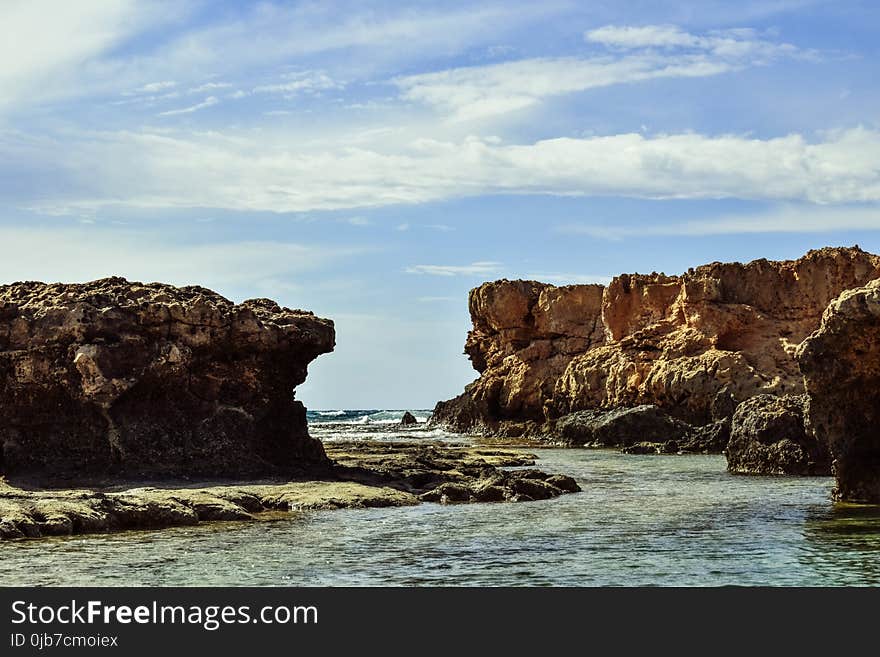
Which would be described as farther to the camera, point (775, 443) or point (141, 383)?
point (775, 443)

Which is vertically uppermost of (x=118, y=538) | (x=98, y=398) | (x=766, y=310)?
(x=766, y=310)

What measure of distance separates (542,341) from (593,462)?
38077 millimetres

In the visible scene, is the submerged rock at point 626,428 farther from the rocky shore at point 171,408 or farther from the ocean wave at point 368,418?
the ocean wave at point 368,418

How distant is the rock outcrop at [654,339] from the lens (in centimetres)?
5810

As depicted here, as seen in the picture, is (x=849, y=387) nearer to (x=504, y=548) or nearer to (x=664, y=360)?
(x=504, y=548)

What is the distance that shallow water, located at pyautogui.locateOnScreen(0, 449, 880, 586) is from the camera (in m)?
14.5

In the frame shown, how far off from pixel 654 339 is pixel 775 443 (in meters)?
35.2

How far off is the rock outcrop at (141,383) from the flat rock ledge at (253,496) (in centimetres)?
137

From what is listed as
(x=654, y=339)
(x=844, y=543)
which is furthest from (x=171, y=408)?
(x=654, y=339)

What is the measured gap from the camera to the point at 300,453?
27.4 metres

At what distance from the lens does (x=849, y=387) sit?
21.7m
